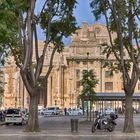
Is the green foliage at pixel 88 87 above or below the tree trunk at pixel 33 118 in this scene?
above

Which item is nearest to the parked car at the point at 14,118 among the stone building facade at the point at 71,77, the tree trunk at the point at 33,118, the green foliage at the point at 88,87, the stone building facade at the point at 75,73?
the green foliage at the point at 88,87

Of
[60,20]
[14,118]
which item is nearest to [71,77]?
[14,118]

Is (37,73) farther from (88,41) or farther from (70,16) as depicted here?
(88,41)

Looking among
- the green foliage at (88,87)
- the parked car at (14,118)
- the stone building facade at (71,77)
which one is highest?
the stone building facade at (71,77)

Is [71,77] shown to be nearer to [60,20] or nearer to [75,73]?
[75,73]

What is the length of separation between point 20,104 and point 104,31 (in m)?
40.8

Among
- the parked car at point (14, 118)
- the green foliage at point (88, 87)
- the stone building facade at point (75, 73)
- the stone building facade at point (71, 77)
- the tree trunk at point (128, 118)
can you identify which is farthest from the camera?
the stone building facade at point (75, 73)

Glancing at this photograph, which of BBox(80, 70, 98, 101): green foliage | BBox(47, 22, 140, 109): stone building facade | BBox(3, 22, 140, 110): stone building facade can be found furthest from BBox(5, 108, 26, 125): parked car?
BBox(47, 22, 140, 109): stone building facade

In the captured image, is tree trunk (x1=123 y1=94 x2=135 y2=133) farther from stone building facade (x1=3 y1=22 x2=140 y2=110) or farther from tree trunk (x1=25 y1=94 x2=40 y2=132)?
stone building facade (x1=3 y1=22 x2=140 y2=110)

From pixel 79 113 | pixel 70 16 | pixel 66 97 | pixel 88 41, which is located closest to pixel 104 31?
pixel 88 41

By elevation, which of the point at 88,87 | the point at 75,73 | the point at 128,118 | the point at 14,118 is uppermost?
the point at 75,73

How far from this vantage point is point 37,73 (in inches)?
1556

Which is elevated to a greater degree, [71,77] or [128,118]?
[71,77]

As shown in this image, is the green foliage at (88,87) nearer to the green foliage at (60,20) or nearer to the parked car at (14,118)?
the parked car at (14,118)
